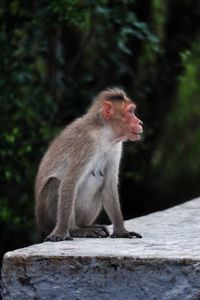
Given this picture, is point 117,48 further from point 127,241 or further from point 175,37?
point 127,241

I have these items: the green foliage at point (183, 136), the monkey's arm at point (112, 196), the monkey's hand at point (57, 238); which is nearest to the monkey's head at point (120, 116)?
the monkey's arm at point (112, 196)

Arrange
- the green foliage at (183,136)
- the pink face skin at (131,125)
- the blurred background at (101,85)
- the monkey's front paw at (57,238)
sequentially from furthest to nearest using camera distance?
the green foliage at (183,136)
the blurred background at (101,85)
the pink face skin at (131,125)
the monkey's front paw at (57,238)

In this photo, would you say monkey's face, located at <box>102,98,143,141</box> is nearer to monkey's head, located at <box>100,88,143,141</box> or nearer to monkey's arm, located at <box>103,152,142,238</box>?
monkey's head, located at <box>100,88,143,141</box>

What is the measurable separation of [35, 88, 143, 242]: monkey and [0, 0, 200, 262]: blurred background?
2623 millimetres

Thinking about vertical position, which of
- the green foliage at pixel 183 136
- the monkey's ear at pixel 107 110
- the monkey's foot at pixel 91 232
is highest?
the monkey's ear at pixel 107 110

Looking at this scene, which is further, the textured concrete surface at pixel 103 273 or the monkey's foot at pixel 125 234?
the monkey's foot at pixel 125 234

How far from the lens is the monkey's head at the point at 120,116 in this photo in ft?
23.7

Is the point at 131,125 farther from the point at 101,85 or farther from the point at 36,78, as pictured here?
the point at 101,85

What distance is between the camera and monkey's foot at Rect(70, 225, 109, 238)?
702 centimetres

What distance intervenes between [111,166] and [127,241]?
1.00 metres

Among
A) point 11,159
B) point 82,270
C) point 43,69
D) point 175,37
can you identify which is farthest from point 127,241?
point 175,37

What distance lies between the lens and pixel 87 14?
422 inches

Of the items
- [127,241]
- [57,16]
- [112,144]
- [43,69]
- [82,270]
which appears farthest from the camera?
[43,69]

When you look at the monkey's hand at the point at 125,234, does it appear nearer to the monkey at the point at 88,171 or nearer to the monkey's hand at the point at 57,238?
the monkey at the point at 88,171
